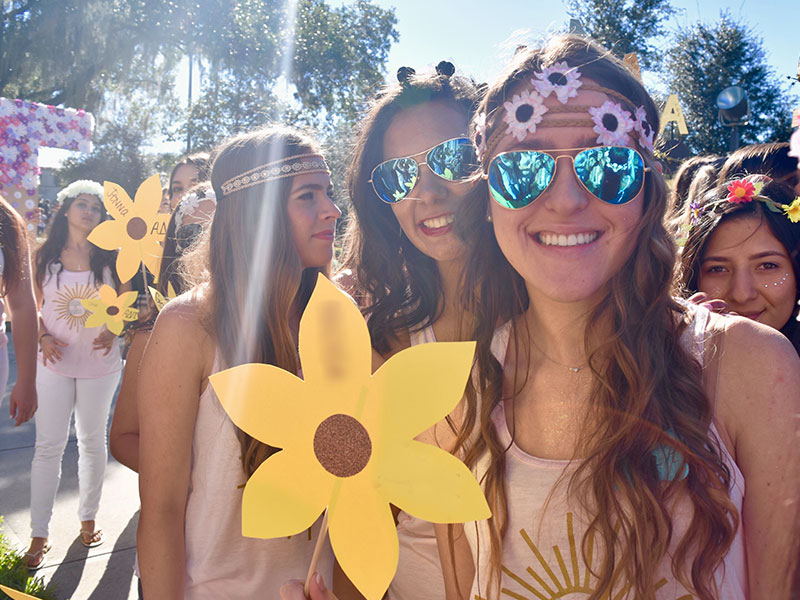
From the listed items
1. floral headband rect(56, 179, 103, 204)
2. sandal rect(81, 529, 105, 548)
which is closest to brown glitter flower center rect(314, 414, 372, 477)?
sandal rect(81, 529, 105, 548)

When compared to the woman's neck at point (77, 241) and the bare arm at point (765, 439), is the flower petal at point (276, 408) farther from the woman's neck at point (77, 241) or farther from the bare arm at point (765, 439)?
the woman's neck at point (77, 241)

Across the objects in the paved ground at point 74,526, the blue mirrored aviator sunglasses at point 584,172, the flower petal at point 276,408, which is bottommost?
the paved ground at point 74,526

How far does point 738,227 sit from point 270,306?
147 centimetres

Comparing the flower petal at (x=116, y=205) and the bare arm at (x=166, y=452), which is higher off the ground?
the flower petal at (x=116, y=205)

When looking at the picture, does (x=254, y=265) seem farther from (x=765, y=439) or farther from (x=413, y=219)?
(x=765, y=439)

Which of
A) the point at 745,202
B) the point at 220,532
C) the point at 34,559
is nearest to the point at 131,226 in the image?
the point at 220,532

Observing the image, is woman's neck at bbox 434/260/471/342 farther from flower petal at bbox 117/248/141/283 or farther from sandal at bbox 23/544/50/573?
sandal at bbox 23/544/50/573

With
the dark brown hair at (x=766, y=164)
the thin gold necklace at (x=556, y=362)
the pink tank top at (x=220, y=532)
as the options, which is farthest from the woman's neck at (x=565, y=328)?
the dark brown hair at (x=766, y=164)

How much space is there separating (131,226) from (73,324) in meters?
1.59

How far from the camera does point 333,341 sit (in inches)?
37.6

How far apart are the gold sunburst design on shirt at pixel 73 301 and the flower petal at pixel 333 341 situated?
3.27 meters

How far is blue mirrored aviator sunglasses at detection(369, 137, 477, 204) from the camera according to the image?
1.73 m

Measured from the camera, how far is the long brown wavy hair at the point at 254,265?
1.61 m

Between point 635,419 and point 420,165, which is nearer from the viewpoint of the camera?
point 635,419
